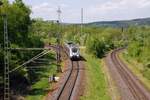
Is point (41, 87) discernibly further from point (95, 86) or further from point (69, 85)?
point (95, 86)

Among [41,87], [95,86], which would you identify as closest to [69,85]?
[95,86]

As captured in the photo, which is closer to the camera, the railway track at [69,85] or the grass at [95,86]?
the railway track at [69,85]

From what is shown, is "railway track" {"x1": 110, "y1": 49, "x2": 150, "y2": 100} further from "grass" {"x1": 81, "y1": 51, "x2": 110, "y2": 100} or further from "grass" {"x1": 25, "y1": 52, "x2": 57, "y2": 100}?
"grass" {"x1": 25, "y1": 52, "x2": 57, "y2": 100}

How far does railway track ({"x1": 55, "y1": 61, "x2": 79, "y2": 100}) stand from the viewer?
1784 inches

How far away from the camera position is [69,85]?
176 feet

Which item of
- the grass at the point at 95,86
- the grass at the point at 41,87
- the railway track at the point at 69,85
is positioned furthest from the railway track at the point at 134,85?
the grass at the point at 41,87

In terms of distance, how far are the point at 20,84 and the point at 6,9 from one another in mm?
19320

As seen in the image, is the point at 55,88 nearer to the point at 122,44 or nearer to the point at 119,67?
the point at 119,67

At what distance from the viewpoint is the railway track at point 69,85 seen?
45.3 meters

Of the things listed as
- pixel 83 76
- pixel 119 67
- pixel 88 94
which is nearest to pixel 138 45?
pixel 119 67

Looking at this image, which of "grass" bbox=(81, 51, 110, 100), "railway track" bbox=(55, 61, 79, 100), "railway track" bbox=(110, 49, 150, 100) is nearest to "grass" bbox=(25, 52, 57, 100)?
"railway track" bbox=(55, 61, 79, 100)

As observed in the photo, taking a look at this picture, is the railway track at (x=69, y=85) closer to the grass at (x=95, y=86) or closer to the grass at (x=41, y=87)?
the grass at (x=95, y=86)

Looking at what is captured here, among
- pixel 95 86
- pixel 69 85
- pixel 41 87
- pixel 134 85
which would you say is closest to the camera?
pixel 41 87

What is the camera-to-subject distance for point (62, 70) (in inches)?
2795
